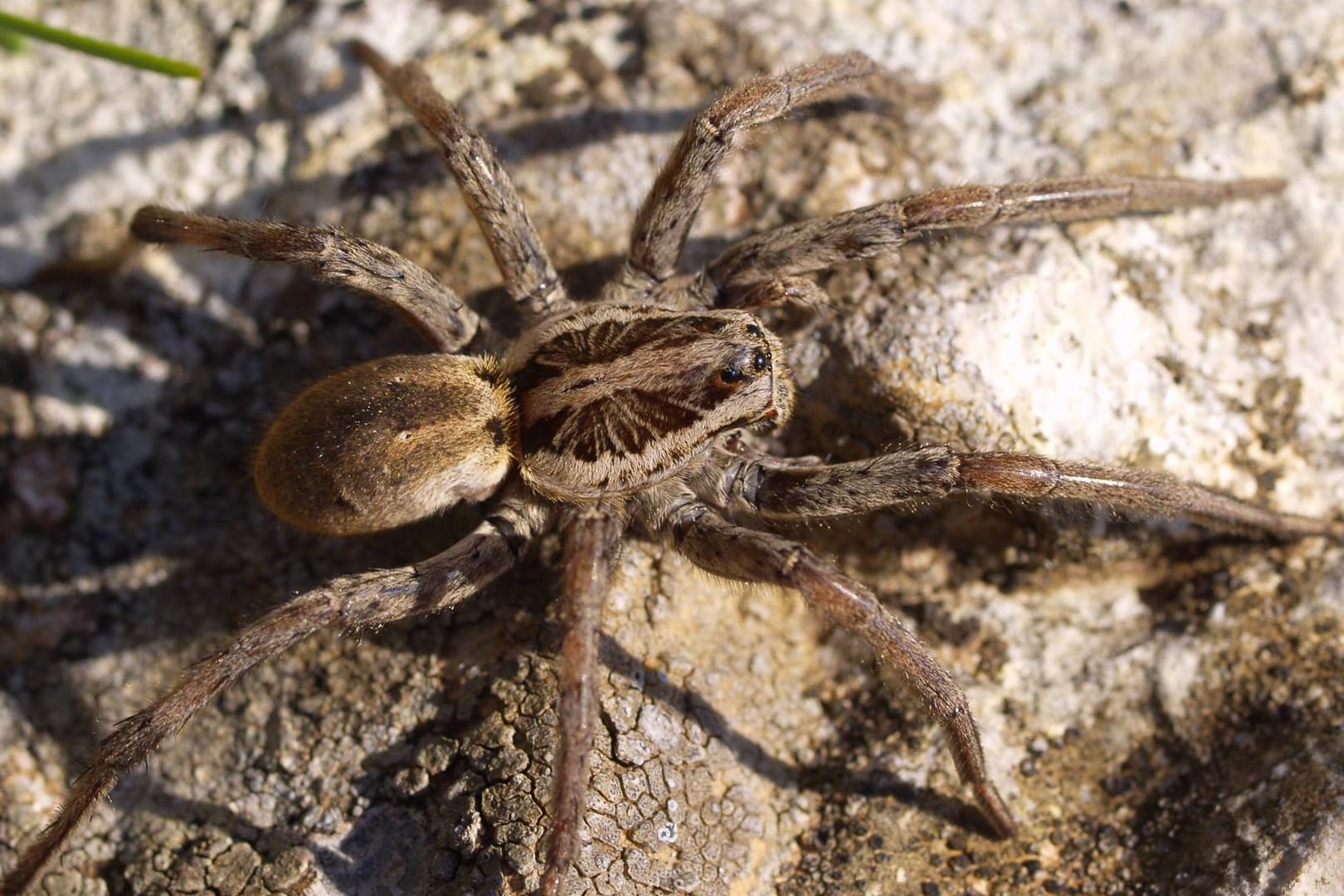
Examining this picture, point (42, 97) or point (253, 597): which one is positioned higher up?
point (42, 97)

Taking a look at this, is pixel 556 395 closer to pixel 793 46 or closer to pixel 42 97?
pixel 793 46

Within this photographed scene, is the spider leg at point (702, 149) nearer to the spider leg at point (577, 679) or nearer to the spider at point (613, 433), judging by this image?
the spider at point (613, 433)

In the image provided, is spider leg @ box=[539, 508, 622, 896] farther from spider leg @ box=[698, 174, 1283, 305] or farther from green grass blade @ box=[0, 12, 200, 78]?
green grass blade @ box=[0, 12, 200, 78]

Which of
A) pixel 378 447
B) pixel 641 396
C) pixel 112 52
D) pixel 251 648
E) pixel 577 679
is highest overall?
pixel 112 52

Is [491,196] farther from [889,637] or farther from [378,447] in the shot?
[889,637]

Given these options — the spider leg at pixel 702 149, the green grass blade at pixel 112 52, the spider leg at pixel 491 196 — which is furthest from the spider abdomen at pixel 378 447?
the green grass blade at pixel 112 52

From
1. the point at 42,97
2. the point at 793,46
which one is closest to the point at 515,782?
the point at 793,46

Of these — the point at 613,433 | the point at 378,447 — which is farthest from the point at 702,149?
the point at 378,447
